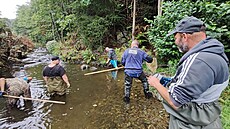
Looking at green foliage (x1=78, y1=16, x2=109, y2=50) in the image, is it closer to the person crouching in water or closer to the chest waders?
the chest waders

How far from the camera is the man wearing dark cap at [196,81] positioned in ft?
5.40

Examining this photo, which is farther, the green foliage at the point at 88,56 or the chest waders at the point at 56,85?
the green foliage at the point at 88,56

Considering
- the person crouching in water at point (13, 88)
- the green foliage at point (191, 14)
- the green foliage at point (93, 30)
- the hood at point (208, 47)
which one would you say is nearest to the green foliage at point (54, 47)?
the green foliage at point (93, 30)

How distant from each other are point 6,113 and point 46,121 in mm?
1484

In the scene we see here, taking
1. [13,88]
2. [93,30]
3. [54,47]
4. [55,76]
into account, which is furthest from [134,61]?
[54,47]

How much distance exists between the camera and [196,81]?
163cm

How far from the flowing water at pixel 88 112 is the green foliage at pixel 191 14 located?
1932mm

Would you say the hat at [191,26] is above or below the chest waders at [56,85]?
above

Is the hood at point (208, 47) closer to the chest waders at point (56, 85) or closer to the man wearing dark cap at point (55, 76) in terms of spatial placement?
the man wearing dark cap at point (55, 76)

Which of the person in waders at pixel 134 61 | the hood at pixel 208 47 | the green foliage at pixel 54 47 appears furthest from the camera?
the green foliage at pixel 54 47

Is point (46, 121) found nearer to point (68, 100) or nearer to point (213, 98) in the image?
point (68, 100)

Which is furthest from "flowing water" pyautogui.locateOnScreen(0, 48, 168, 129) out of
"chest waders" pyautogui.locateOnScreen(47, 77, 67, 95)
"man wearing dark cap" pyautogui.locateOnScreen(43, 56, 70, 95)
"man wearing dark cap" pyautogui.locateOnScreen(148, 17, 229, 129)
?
"man wearing dark cap" pyautogui.locateOnScreen(148, 17, 229, 129)

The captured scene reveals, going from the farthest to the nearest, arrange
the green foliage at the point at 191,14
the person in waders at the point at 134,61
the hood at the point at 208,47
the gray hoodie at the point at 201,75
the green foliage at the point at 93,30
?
the green foliage at the point at 93,30 < the person in waders at the point at 134,61 < the green foliage at the point at 191,14 < the hood at the point at 208,47 < the gray hoodie at the point at 201,75

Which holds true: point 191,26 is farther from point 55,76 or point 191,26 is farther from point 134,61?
point 55,76
